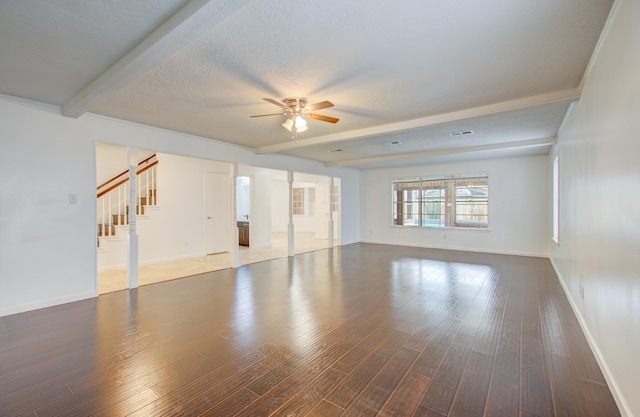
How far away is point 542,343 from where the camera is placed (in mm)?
2699

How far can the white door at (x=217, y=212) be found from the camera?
7504 millimetres

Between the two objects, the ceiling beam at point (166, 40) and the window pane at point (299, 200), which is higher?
the ceiling beam at point (166, 40)

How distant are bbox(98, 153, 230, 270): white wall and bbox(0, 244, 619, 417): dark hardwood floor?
208 cm

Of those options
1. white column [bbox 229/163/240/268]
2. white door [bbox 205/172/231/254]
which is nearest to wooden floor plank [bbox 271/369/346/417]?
white column [bbox 229/163/240/268]

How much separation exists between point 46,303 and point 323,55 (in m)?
4.45

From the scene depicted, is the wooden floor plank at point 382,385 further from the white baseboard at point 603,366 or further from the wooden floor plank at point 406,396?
the white baseboard at point 603,366

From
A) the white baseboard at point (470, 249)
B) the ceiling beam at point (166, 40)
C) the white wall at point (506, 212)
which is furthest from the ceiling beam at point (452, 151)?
the ceiling beam at point (166, 40)

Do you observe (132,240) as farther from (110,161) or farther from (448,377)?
(448,377)

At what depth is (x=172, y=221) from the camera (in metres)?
6.82

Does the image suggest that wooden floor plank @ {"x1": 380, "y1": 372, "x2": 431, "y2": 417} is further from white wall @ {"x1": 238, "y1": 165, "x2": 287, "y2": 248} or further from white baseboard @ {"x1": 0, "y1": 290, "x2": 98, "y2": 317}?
white wall @ {"x1": 238, "y1": 165, "x2": 287, "y2": 248}

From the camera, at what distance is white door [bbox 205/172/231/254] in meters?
7.50

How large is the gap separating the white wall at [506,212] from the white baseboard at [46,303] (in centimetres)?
791

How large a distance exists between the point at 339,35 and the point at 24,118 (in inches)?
156

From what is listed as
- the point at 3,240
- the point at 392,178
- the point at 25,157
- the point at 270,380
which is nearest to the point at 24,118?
the point at 25,157
